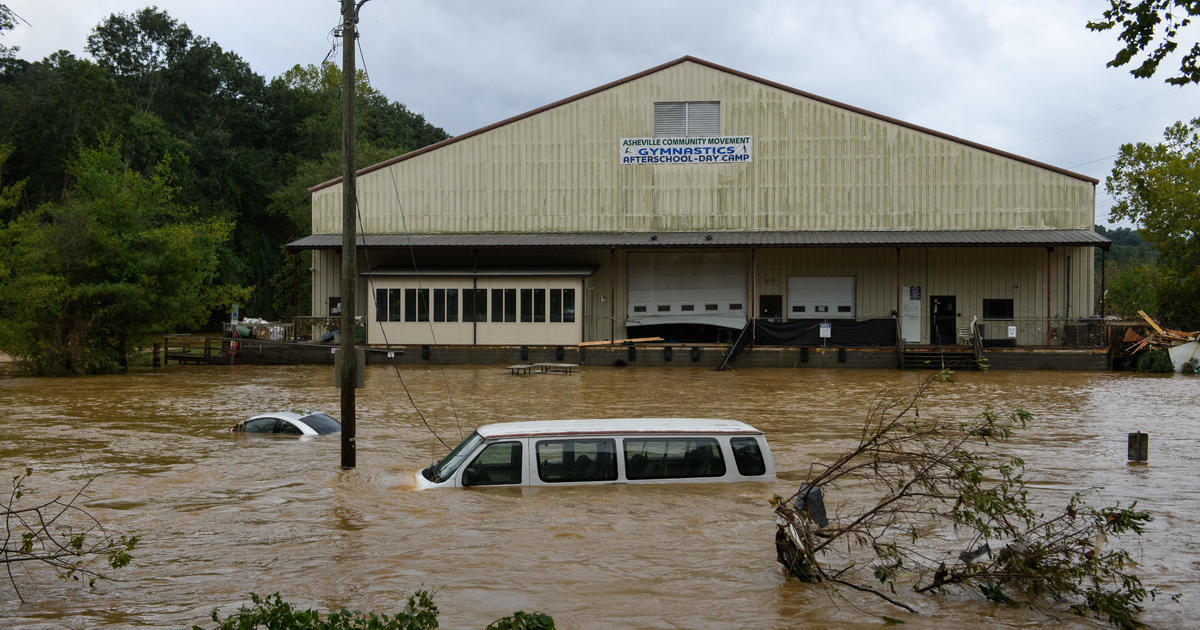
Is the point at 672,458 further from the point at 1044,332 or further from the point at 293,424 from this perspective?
the point at 1044,332

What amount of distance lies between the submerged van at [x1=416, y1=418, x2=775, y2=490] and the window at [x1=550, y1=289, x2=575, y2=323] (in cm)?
3087

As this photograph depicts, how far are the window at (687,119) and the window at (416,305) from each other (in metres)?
12.6

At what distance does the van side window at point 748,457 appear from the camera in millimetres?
12445

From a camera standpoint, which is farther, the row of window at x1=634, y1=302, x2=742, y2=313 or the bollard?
the row of window at x1=634, y1=302, x2=742, y2=313

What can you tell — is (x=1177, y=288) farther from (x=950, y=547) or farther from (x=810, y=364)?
(x=950, y=547)

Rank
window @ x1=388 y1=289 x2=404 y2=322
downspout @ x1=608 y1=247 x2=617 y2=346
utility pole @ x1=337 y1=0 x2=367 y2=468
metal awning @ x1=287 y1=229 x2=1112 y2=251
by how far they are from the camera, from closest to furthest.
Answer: utility pole @ x1=337 y1=0 x2=367 y2=468 < metal awning @ x1=287 y1=229 x2=1112 y2=251 < downspout @ x1=608 y1=247 x2=617 y2=346 < window @ x1=388 y1=289 x2=404 y2=322

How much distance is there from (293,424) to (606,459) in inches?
354

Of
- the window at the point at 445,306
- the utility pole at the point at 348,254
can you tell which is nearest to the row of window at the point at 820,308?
the window at the point at 445,306

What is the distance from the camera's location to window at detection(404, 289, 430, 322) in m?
43.8

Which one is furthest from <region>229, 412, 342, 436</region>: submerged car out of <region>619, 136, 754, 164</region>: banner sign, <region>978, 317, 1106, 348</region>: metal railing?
<region>978, 317, 1106, 348</region>: metal railing

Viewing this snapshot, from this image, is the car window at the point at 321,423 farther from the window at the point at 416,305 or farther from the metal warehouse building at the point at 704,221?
the window at the point at 416,305

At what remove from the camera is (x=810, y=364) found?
40.1 metres

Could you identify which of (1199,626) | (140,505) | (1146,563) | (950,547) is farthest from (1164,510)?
(140,505)

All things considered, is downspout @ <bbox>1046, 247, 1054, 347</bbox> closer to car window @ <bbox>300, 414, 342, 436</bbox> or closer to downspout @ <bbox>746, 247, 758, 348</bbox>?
downspout @ <bbox>746, 247, 758, 348</bbox>
